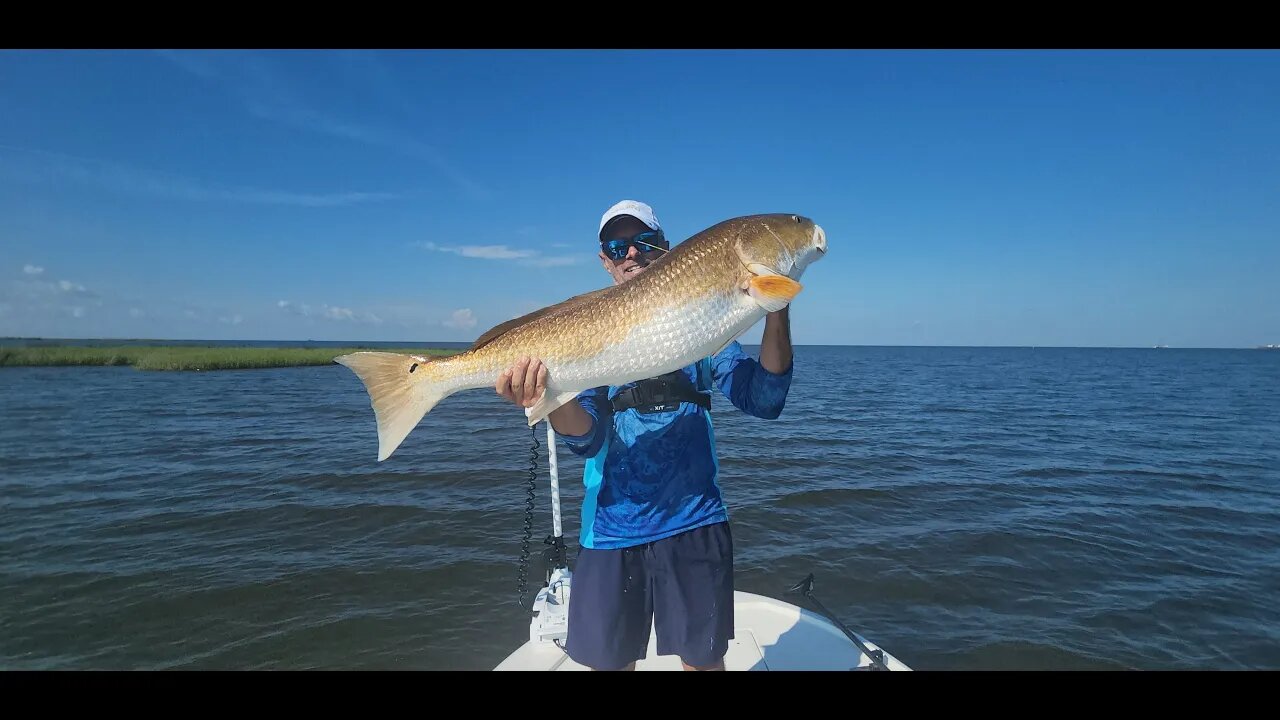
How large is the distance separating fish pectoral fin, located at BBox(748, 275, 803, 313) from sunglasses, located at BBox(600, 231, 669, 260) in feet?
3.16

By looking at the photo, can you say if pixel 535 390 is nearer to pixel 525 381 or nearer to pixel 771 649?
pixel 525 381

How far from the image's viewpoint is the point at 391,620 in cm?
741

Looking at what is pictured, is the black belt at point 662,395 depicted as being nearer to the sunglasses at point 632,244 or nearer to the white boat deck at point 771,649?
the sunglasses at point 632,244

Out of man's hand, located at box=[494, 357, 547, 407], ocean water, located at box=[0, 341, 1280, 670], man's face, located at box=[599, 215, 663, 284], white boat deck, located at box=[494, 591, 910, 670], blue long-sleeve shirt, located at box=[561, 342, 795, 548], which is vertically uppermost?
man's face, located at box=[599, 215, 663, 284]

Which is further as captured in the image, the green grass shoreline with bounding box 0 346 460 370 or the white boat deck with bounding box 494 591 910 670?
the green grass shoreline with bounding box 0 346 460 370

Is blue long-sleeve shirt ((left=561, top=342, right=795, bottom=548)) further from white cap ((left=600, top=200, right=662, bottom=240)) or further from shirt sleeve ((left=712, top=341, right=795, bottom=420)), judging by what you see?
white cap ((left=600, top=200, right=662, bottom=240))

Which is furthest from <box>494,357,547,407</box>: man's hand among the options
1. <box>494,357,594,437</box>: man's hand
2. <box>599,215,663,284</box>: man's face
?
<box>599,215,663,284</box>: man's face

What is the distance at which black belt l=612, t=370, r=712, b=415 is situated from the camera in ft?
10.9

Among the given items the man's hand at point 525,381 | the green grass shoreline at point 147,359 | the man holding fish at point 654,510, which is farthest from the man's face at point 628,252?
the green grass shoreline at point 147,359

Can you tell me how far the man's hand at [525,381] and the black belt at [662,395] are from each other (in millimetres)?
543

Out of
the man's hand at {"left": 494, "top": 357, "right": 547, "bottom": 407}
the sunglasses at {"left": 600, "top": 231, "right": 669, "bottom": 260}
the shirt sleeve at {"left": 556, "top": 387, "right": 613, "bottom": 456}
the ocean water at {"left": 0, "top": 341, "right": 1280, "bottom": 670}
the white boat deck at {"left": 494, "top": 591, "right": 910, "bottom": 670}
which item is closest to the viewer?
the man's hand at {"left": 494, "top": 357, "right": 547, "bottom": 407}

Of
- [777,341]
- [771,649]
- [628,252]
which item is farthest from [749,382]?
[771,649]
